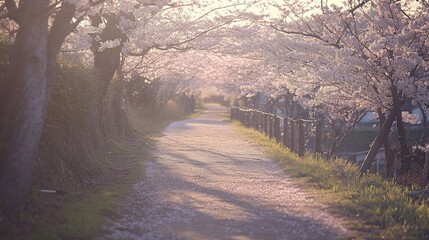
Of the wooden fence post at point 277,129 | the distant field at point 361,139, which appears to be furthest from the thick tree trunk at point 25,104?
the distant field at point 361,139

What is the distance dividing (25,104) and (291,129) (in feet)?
41.1

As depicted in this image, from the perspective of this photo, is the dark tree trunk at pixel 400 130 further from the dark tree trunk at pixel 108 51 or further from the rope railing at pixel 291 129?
the dark tree trunk at pixel 108 51

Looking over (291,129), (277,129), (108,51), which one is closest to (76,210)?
(108,51)

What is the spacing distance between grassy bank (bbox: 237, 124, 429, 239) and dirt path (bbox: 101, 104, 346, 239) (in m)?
0.36

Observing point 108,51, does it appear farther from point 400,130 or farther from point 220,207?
point 220,207

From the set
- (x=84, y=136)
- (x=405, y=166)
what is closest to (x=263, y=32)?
(x=405, y=166)

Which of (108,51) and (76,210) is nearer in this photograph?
(76,210)

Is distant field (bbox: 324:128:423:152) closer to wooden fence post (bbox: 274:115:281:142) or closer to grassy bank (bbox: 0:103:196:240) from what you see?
wooden fence post (bbox: 274:115:281:142)

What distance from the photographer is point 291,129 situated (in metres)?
19.0

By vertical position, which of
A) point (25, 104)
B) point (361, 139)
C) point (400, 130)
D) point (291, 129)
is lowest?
point (361, 139)

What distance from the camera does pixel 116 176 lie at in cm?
1274

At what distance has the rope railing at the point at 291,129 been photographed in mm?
17453

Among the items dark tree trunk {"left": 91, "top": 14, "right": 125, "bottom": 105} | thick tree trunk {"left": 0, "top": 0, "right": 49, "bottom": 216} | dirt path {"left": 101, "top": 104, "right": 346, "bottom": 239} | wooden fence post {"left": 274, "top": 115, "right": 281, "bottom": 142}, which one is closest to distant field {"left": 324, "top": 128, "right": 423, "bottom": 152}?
wooden fence post {"left": 274, "top": 115, "right": 281, "bottom": 142}

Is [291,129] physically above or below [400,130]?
below
